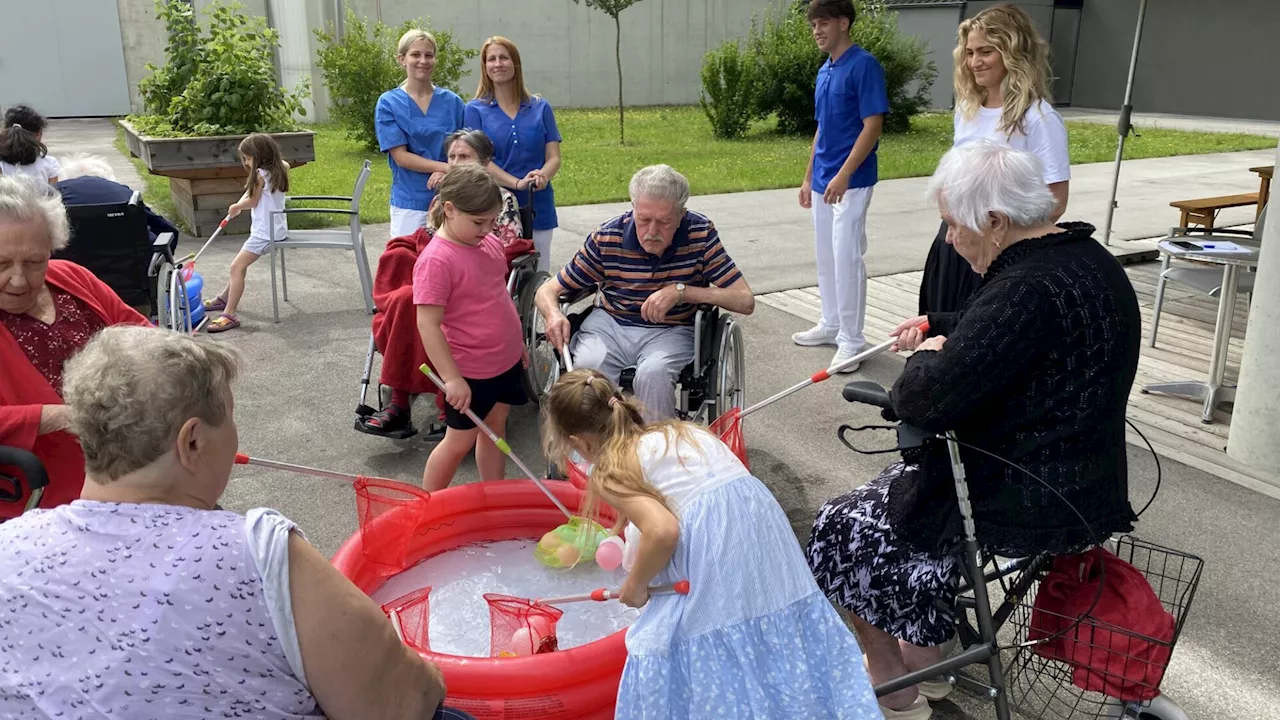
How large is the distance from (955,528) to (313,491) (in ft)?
8.72

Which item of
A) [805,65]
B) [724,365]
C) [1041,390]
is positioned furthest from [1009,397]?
[805,65]

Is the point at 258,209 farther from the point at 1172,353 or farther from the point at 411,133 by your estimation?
the point at 1172,353

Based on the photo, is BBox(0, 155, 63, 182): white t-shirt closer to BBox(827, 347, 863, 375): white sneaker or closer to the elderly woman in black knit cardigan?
BBox(827, 347, 863, 375): white sneaker

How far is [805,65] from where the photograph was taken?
16781 millimetres

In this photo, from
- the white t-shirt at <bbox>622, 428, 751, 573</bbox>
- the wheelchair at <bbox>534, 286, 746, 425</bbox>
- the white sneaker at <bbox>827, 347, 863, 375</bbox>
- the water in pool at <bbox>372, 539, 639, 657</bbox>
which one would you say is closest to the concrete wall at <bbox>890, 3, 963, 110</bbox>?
the white sneaker at <bbox>827, 347, 863, 375</bbox>

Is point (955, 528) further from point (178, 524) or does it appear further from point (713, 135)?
point (713, 135)

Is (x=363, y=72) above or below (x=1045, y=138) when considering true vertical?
above

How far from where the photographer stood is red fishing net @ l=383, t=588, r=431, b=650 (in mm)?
2656

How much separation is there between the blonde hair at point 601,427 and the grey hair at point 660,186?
1.30 meters

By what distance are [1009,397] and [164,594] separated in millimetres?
1697

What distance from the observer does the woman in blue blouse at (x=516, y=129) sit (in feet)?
17.0

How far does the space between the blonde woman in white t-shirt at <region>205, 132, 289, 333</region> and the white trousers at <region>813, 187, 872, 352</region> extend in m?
3.44

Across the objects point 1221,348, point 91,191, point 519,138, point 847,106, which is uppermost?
point 847,106

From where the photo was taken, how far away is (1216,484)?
396 cm
